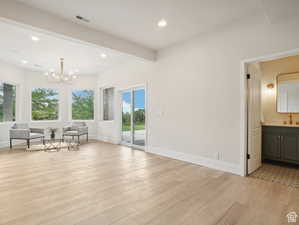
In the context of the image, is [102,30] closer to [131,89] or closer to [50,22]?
[50,22]

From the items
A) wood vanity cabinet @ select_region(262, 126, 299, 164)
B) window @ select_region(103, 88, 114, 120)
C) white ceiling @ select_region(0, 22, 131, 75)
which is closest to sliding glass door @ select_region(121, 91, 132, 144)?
window @ select_region(103, 88, 114, 120)

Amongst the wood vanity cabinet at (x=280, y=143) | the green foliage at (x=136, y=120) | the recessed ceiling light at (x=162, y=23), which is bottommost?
the wood vanity cabinet at (x=280, y=143)

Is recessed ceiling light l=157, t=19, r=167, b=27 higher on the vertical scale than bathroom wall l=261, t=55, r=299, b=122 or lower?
higher

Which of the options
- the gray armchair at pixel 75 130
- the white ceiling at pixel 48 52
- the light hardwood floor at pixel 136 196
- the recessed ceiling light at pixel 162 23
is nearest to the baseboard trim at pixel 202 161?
the light hardwood floor at pixel 136 196

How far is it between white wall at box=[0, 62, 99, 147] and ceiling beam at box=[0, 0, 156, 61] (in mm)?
4197

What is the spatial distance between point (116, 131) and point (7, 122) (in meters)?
3.99

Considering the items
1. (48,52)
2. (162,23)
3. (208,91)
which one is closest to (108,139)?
(48,52)

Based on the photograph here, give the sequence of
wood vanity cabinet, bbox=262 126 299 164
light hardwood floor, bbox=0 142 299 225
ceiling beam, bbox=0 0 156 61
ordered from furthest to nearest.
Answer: wood vanity cabinet, bbox=262 126 299 164 → ceiling beam, bbox=0 0 156 61 → light hardwood floor, bbox=0 142 299 225

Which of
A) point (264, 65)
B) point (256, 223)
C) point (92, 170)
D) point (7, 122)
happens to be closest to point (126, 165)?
point (92, 170)

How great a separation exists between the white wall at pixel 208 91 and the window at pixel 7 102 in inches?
212

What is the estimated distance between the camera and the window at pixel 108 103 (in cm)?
698

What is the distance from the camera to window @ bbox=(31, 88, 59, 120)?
712 cm

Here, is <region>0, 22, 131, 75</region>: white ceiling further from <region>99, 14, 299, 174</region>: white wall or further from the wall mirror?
the wall mirror

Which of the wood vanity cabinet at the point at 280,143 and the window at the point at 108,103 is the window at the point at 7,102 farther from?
the wood vanity cabinet at the point at 280,143
